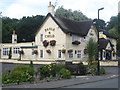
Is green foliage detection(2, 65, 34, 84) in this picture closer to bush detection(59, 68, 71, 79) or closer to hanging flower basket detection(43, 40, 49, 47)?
bush detection(59, 68, 71, 79)

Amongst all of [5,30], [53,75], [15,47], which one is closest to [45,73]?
[53,75]

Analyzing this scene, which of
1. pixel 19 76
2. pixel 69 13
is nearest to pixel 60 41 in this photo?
pixel 19 76

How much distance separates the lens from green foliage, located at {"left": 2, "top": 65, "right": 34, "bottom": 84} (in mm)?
14516

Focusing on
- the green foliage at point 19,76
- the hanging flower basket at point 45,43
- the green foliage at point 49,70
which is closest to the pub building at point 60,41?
the hanging flower basket at point 45,43

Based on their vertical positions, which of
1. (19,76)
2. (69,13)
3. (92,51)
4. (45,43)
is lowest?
(19,76)

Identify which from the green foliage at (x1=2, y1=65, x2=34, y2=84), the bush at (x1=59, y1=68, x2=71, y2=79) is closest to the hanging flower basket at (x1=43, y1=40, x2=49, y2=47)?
the bush at (x1=59, y1=68, x2=71, y2=79)

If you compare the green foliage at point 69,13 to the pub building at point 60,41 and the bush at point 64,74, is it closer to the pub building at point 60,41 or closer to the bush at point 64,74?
the pub building at point 60,41

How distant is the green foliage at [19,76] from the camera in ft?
47.6

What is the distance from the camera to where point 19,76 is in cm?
1497

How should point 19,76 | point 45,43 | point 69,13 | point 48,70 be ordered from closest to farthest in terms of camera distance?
point 19,76 < point 48,70 < point 45,43 < point 69,13

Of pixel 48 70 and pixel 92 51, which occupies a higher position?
pixel 92 51

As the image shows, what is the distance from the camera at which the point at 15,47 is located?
48.9m

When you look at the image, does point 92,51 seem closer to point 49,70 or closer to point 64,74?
point 64,74

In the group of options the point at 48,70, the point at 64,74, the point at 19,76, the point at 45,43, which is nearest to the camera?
the point at 19,76
